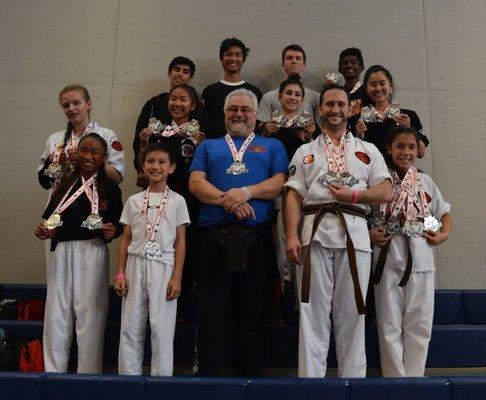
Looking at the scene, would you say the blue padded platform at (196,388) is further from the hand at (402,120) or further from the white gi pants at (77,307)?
the hand at (402,120)

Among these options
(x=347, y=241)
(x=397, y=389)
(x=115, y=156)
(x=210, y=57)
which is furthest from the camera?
(x=210, y=57)

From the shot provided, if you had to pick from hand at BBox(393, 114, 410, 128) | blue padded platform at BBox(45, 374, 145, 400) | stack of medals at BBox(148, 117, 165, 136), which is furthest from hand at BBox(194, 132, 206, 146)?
blue padded platform at BBox(45, 374, 145, 400)

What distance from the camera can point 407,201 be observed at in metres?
3.79

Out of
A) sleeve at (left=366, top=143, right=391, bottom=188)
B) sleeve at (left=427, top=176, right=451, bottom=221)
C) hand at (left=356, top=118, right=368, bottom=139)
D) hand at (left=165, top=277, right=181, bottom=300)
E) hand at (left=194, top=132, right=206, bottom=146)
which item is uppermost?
hand at (left=356, top=118, right=368, bottom=139)

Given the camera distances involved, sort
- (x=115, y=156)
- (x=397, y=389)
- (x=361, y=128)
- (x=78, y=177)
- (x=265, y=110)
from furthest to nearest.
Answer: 1. (x=265, y=110)
2. (x=361, y=128)
3. (x=115, y=156)
4. (x=78, y=177)
5. (x=397, y=389)

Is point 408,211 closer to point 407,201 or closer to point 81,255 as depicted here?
point 407,201

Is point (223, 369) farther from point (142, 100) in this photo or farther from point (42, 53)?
point (42, 53)

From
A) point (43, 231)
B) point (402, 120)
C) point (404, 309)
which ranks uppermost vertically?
point (402, 120)

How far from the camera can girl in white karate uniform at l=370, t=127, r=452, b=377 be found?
354 centimetres

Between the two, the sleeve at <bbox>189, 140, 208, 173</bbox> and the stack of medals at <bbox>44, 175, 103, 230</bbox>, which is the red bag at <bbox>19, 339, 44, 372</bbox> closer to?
the stack of medals at <bbox>44, 175, 103, 230</bbox>

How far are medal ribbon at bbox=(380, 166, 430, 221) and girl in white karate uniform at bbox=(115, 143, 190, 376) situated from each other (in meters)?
1.52

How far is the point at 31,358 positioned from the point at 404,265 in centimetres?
281

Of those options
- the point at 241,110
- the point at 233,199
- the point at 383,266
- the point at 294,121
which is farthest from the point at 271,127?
the point at 383,266

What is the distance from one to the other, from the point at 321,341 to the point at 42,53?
16.7ft
